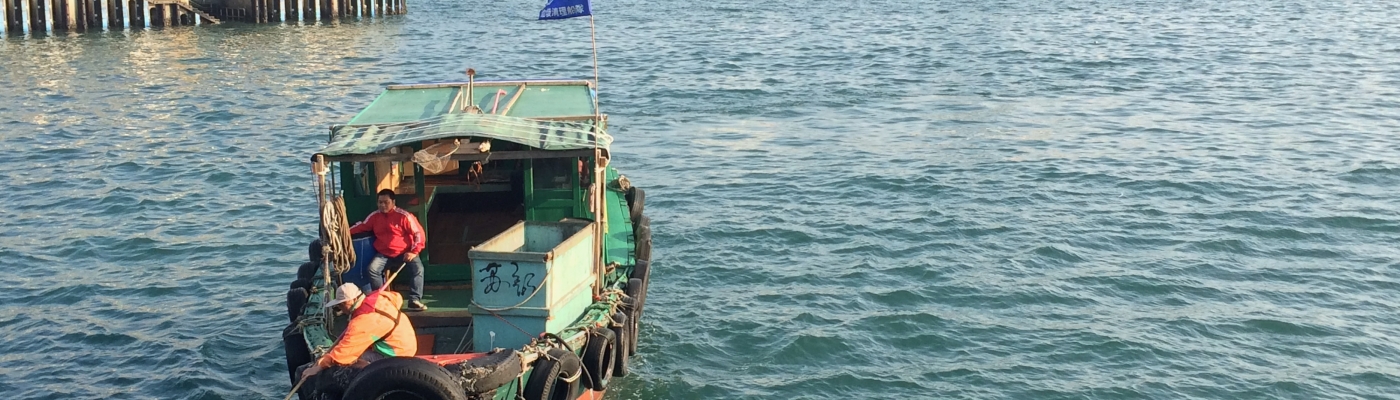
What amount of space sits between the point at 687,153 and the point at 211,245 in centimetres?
958

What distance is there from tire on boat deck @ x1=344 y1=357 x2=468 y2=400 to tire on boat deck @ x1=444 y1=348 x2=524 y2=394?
0.79 ft

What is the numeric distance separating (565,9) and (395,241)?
3844 mm

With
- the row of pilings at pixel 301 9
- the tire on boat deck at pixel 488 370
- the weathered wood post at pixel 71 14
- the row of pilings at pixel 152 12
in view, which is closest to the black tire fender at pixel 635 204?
the tire on boat deck at pixel 488 370

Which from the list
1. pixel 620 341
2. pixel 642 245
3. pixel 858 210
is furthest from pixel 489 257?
pixel 858 210

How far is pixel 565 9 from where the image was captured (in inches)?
641

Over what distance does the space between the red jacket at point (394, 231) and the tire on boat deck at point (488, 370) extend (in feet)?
8.28

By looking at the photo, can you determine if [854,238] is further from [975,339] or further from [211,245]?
[211,245]

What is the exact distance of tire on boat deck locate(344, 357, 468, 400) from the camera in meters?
11.0

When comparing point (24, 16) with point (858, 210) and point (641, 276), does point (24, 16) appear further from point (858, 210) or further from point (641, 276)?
point (641, 276)

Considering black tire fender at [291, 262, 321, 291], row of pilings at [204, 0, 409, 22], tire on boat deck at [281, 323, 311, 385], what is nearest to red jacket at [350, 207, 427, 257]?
tire on boat deck at [281, 323, 311, 385]

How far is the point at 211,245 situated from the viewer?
21.5 meters

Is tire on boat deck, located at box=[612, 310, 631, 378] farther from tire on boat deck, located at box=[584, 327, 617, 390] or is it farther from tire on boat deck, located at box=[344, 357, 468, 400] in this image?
tire on boat deck, located at box=[344, 357, 468, 400]

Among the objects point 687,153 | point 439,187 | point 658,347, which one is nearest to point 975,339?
point 658,347

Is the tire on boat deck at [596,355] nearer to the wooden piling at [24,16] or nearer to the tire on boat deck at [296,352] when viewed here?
the tire on boat deck at [296,352]
